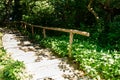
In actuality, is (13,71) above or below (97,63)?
below

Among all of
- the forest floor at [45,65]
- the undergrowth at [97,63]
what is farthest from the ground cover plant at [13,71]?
the undergrowth at [97,63]

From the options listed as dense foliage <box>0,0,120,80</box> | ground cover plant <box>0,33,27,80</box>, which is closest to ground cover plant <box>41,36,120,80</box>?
dense foliage <box>0,0,120,80</box>

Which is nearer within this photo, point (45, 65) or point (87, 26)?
point (45, 65)

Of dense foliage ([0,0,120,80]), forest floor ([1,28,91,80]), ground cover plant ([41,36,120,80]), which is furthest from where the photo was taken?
dense foliage ([0,0,120,80])

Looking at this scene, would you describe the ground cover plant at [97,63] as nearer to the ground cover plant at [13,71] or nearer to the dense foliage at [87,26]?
the dense foliage at [87,26]

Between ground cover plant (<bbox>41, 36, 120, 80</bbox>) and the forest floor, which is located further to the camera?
the forest floor

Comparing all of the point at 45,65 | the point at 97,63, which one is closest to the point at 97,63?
the point at 97,63

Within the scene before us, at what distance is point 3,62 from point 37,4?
6.92 m

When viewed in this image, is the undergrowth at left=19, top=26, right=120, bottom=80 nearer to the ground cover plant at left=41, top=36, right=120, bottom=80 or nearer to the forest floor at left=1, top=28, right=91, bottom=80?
the ground cover plant at left=41, top=36, right=120, bottom=80

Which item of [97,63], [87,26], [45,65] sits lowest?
[45,65]

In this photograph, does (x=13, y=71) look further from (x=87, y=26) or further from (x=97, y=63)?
(x=87, y=26)

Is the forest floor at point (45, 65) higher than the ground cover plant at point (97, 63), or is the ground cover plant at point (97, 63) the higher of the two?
the ground cover plant at point (97, 63)

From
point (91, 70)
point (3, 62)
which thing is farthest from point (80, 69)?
point (3, 62)

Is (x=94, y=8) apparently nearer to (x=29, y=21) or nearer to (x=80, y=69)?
(x=29, y=21)
